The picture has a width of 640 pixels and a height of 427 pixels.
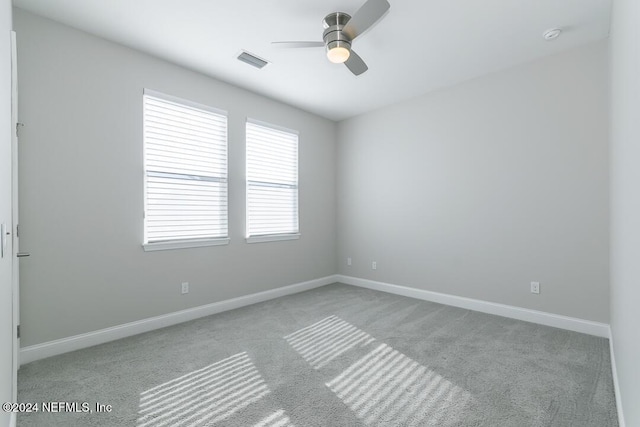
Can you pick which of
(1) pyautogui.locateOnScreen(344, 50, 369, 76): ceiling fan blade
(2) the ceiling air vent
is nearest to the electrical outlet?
(1) pyautogui.locateOnScreen(344, 50, 369, 76): ceiling fan blade

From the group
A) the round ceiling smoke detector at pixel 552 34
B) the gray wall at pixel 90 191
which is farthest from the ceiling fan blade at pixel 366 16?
the gray wall at pixel 90 191

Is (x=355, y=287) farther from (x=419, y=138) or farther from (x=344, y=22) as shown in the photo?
(x=344, y=22)

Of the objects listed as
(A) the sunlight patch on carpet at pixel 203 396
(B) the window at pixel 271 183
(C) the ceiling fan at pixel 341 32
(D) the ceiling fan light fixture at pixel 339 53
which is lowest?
Result: (A) the sunlight patch on carpet at pixel 203 396

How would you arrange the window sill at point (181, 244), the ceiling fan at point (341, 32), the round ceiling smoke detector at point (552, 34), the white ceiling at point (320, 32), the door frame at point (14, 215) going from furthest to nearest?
the window sill at point (181, 244) → the round ceiling smoke detector at point (552, 34) → the white ceiling at point (320, 32) → the ceiling fan at point (341, 32) → the door frame at point (14, 215)

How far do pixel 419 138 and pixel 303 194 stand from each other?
1872mm

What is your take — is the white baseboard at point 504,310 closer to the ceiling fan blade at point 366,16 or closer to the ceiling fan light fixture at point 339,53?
the ceiling fan light fixture at point 339,53

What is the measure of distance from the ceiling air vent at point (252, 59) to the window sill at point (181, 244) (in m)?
2.03

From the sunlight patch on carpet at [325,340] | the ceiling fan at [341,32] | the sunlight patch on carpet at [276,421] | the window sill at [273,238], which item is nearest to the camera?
the sunlight patch on carpet at [276,421]

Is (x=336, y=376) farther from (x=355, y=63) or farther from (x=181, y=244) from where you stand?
(x=355, y=63)

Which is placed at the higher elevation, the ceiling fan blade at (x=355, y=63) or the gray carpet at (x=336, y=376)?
the ceiling fan blade at (x=355, y=63)

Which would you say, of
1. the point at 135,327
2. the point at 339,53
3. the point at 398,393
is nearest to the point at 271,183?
the point at 339,53

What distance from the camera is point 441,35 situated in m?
2.79

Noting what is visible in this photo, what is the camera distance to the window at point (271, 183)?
410 centimetres

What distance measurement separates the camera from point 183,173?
339 centimetres
